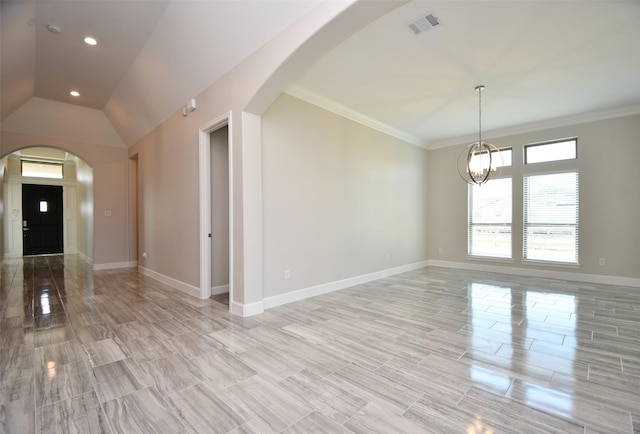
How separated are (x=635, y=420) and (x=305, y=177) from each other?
383 centimetres

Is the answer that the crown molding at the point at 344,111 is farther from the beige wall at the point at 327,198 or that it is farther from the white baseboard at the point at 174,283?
the white baseboard at the point at 174,283

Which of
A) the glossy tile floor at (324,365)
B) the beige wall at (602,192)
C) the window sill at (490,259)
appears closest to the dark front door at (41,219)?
the glossy tile floor at (324,365)

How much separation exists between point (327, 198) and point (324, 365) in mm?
2808

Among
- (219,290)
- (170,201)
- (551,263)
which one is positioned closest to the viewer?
(219,290)

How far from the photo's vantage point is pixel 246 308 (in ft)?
11.5

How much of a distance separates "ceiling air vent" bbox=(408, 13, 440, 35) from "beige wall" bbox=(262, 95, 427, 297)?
1.86 m

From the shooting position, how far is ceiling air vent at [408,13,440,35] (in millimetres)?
2823

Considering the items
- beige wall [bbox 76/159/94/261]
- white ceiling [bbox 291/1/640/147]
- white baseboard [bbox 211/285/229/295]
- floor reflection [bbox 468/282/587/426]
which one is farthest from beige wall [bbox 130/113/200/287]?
floor reflection [bbox 468/282/587/426]

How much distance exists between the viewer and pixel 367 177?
551 centimetres

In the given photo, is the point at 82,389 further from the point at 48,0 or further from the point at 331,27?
the point at 48,0

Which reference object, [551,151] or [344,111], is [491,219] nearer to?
[551,151]

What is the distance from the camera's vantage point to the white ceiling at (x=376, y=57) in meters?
2.88

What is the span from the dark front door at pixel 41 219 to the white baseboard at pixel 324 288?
34.7 ft

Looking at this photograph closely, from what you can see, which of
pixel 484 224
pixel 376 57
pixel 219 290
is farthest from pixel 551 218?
pixel 219 290
